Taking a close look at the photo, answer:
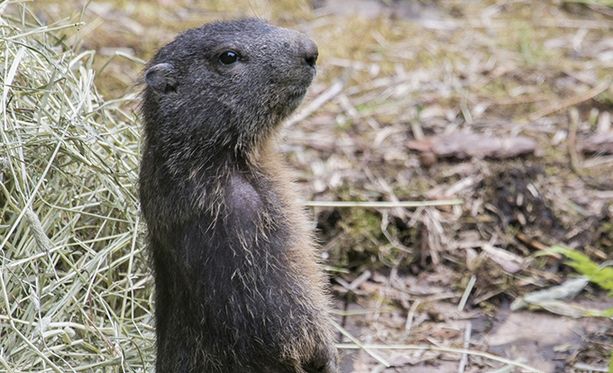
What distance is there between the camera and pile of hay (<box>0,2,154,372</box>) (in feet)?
17.1

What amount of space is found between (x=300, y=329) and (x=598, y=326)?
7.19 ft

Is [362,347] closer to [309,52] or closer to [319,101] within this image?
[309,52]

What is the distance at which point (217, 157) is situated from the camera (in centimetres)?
482

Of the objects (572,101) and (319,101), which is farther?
(319,101)

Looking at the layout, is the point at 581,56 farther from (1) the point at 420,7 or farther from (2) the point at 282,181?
(2) the point at 282,181

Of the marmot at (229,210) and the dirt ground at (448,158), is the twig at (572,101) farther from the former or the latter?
the marmot at (229,210)

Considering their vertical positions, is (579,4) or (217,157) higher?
(217,157)

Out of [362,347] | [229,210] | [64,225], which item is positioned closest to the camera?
[229,210]

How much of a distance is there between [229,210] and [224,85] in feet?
2.01

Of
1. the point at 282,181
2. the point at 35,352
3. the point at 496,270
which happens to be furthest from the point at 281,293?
the point at 496,270

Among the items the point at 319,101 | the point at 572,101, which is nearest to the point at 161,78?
the point at 319,101

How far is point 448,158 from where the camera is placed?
7598mm

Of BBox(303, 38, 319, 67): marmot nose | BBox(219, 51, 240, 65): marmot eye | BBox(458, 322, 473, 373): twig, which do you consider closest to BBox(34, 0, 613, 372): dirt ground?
BBox(458, 322, 473, 373): twig

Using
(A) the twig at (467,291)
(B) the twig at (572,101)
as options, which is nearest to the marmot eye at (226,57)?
(A) the twig at (467,291)
